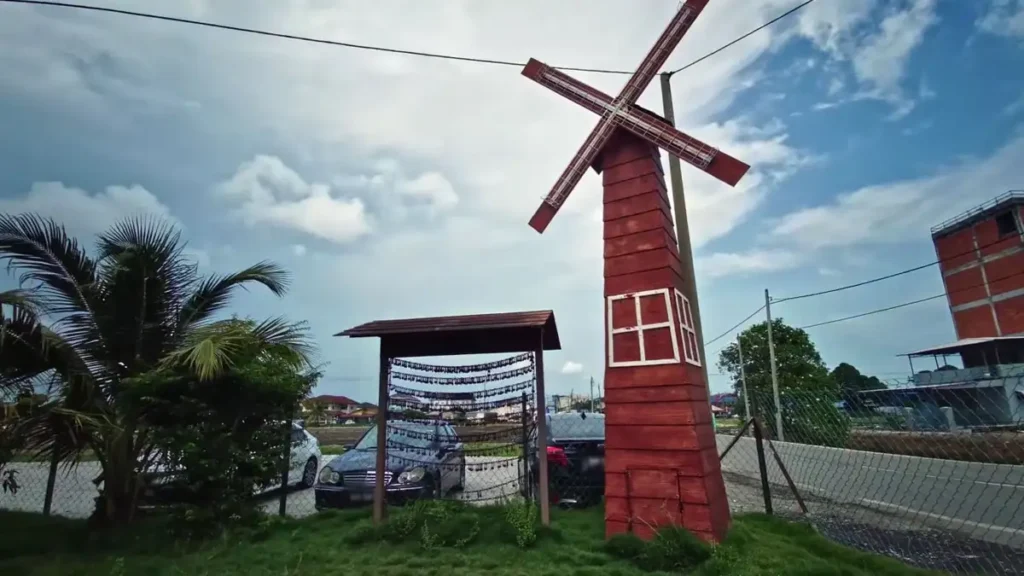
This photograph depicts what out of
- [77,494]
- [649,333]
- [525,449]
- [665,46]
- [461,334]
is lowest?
[77,494]

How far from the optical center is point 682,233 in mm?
5574

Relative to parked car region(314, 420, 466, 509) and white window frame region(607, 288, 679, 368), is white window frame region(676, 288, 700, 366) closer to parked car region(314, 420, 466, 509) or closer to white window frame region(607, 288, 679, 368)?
white window frame region(607, 288, 679, 368)

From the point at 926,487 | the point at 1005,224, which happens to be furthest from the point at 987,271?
the point at 926,487

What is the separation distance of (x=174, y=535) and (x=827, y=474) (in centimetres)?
910

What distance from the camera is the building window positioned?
102 feet

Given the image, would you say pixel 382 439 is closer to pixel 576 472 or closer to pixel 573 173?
pixel 576 472

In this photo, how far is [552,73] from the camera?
6363mm

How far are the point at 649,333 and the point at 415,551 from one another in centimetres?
307

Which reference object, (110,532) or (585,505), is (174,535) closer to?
(110,532)

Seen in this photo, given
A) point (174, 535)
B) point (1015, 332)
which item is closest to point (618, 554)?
point (174, 535)

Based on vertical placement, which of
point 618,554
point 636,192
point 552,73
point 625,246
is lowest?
point 618,554

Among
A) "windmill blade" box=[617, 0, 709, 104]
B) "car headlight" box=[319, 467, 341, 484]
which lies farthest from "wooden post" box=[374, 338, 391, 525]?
"windmill blade" box=[617, 0, 709, 104]

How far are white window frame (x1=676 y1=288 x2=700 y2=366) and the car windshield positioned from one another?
3083 mm

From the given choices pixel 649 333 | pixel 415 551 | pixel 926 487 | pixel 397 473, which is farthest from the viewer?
pixel 397 473
